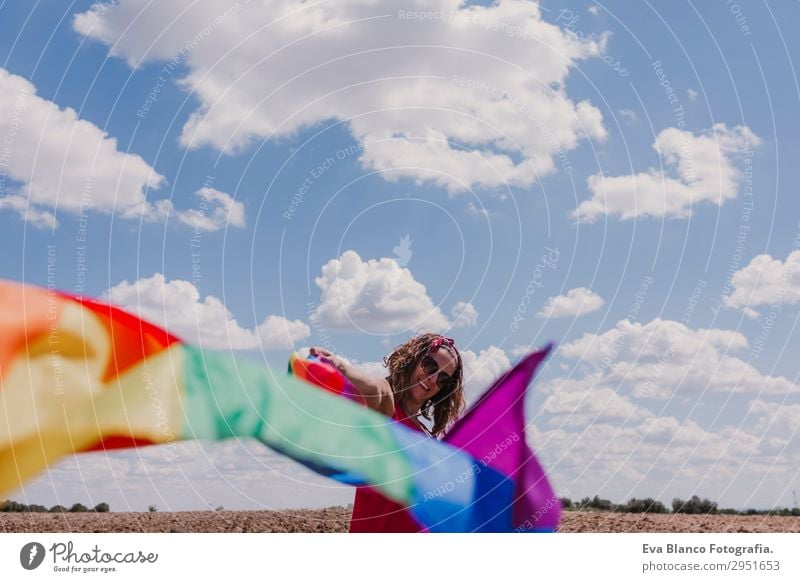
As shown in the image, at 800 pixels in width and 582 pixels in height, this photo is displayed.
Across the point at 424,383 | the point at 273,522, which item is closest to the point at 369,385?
the point at 424,383

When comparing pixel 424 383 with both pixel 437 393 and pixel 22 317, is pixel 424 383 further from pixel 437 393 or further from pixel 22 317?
pixel 22 317

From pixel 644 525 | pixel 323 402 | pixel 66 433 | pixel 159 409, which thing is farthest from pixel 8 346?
pixel 644 525

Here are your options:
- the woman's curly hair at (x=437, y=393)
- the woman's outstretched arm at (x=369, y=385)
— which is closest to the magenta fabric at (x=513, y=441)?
the woman's curly hair at (x=437, y=393)

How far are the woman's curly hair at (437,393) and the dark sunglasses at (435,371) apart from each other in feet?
0.18

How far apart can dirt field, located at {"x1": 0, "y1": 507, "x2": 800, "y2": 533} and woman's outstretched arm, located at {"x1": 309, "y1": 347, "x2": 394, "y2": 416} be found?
10.5ft

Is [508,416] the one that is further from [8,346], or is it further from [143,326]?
[8,346]

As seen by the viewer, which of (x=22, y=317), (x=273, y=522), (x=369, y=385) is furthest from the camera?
(x=273, y=522)

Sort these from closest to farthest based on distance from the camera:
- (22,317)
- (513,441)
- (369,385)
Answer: (22,317) < (369,385) < (513,441)

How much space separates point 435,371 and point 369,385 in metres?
1.23

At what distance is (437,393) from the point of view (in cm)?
1163

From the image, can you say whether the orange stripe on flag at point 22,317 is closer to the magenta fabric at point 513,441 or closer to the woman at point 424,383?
the woman at point 424,383

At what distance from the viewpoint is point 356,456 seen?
35.0 ft

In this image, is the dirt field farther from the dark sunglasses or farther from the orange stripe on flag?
the orange stripe on flag
